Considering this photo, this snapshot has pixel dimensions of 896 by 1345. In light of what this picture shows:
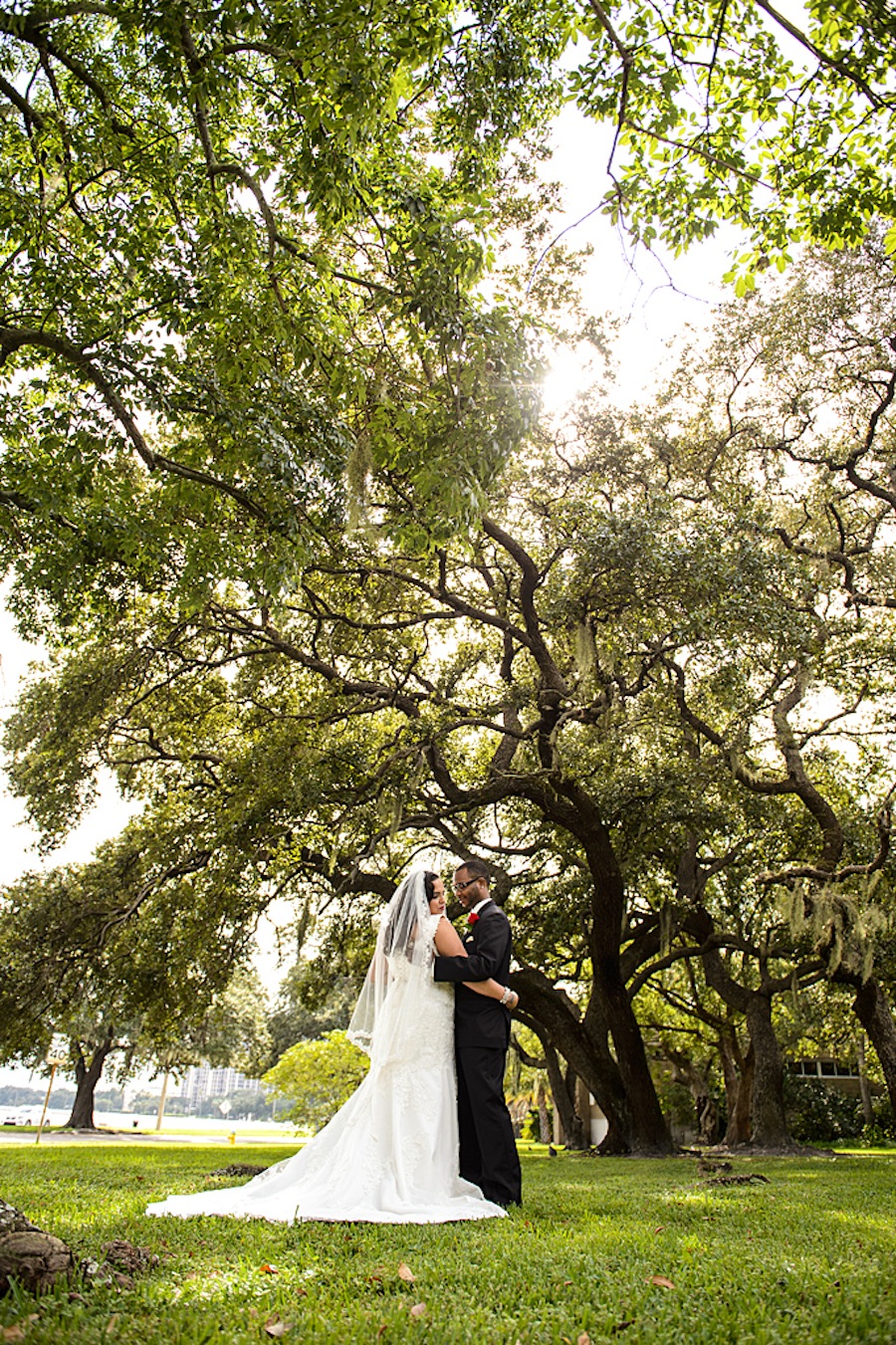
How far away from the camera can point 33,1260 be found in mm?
2475

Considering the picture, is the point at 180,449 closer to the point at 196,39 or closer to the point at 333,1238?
the point at 196,39

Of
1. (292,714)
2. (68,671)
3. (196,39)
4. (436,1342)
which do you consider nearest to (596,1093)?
(292,714)

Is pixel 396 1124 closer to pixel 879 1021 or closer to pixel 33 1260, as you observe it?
pixel 33 1260

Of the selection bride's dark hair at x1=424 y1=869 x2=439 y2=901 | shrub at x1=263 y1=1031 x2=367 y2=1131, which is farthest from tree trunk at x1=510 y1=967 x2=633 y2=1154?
bride's dark hair at x1=424 y1=869 x2=439 y2=901

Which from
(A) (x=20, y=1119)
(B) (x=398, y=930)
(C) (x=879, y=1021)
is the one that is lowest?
(A) (x=20, y=1119)

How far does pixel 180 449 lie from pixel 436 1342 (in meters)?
6.57

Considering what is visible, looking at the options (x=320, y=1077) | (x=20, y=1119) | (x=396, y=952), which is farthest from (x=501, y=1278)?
(x=20, y=1119)

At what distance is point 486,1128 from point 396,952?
1165 millimetres

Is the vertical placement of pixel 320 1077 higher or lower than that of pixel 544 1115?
higher

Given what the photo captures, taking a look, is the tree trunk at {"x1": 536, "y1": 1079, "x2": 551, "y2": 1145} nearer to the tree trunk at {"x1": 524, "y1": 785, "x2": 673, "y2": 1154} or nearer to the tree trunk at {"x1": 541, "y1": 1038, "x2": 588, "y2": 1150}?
the tree trunk at {"x1": 541, "y1": 1038, "x2": 588, "y2": 1150}

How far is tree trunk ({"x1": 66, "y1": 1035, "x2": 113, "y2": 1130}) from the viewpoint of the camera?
3328 cm

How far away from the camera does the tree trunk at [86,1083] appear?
109ft

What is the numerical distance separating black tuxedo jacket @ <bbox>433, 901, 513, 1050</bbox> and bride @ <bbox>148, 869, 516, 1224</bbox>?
0.07 meters

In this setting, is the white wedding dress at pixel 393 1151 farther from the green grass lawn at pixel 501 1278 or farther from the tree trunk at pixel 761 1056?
the tree trunk at pixel 761 1056
